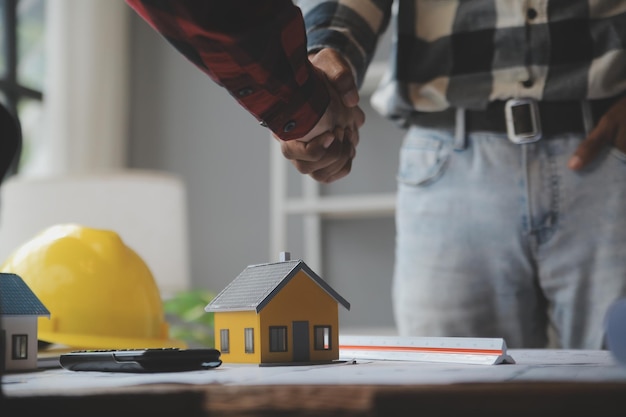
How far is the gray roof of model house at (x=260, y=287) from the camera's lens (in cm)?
79

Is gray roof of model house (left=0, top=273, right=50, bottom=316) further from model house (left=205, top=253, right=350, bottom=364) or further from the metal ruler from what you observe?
the metal ruler

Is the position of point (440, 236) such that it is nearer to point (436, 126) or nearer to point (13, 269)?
point (436, 126)

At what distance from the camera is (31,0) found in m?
3.22

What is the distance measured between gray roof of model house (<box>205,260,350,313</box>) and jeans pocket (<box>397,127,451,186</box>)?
1.58ft

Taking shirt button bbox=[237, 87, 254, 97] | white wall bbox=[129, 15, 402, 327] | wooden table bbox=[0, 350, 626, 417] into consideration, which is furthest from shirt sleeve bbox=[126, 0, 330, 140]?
white wall bbox=[129, 15, 402, 327]

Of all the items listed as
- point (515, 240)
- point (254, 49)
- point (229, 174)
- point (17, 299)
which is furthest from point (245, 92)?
point (229, 174)

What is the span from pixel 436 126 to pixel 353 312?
1719mm

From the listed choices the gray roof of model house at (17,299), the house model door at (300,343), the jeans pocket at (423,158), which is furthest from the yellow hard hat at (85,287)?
the jeans pocket at (423,158)

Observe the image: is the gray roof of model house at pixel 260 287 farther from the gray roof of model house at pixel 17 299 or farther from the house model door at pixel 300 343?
the gray roof of model house at pixel 17 299

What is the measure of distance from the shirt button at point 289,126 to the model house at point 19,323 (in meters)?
0.41

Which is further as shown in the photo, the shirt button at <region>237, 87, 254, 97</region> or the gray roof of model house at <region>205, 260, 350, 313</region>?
the shirt button at <region>237, 87, 254, 97</region>

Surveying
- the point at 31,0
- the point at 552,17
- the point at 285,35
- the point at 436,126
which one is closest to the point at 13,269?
the point at 285,35

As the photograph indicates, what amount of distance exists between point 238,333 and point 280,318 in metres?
0.04

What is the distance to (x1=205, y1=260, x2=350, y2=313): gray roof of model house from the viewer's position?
0.79m
